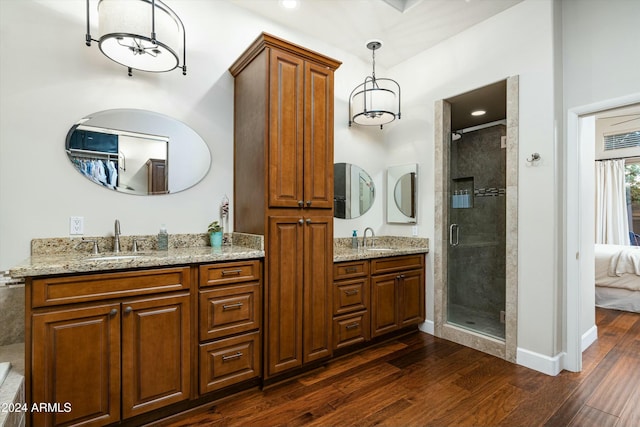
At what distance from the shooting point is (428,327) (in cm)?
339

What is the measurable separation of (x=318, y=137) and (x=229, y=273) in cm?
129

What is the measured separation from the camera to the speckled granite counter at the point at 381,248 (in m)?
2.84

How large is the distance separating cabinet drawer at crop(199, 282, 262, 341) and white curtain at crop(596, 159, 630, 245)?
696 centimetres

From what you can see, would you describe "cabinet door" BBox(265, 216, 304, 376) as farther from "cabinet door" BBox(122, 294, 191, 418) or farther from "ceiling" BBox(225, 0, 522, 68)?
"ceiling" BBox(225, 0, 522, 68)

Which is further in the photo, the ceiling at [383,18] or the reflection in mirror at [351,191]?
the reflection in mirror at [351,191]

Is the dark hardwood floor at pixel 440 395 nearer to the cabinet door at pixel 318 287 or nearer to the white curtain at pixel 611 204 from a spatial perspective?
the cabinet door at pixel 318 287

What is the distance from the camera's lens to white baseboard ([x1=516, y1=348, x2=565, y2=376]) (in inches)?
97.4

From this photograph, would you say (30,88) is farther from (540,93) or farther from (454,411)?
(540,93)

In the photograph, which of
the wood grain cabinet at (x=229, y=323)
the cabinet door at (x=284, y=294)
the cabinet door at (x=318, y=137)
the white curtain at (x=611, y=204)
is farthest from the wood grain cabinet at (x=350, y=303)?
the white curtain at (x=611, y=204)

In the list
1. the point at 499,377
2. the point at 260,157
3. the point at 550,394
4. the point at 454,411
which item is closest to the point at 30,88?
the point at 260,157

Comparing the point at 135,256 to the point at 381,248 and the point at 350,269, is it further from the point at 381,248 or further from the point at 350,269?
the point at 381,248

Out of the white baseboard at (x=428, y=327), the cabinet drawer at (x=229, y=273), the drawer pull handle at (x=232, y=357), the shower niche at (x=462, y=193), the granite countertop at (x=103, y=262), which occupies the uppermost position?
the shower niche at (x=462, y=193)

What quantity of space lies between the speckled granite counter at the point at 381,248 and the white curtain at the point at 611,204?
4.91 metres

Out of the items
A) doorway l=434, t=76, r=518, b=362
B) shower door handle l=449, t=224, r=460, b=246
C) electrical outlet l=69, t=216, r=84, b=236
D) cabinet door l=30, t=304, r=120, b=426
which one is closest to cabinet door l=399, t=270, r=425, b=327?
doorway l=434, t=76, r=518, b=362
